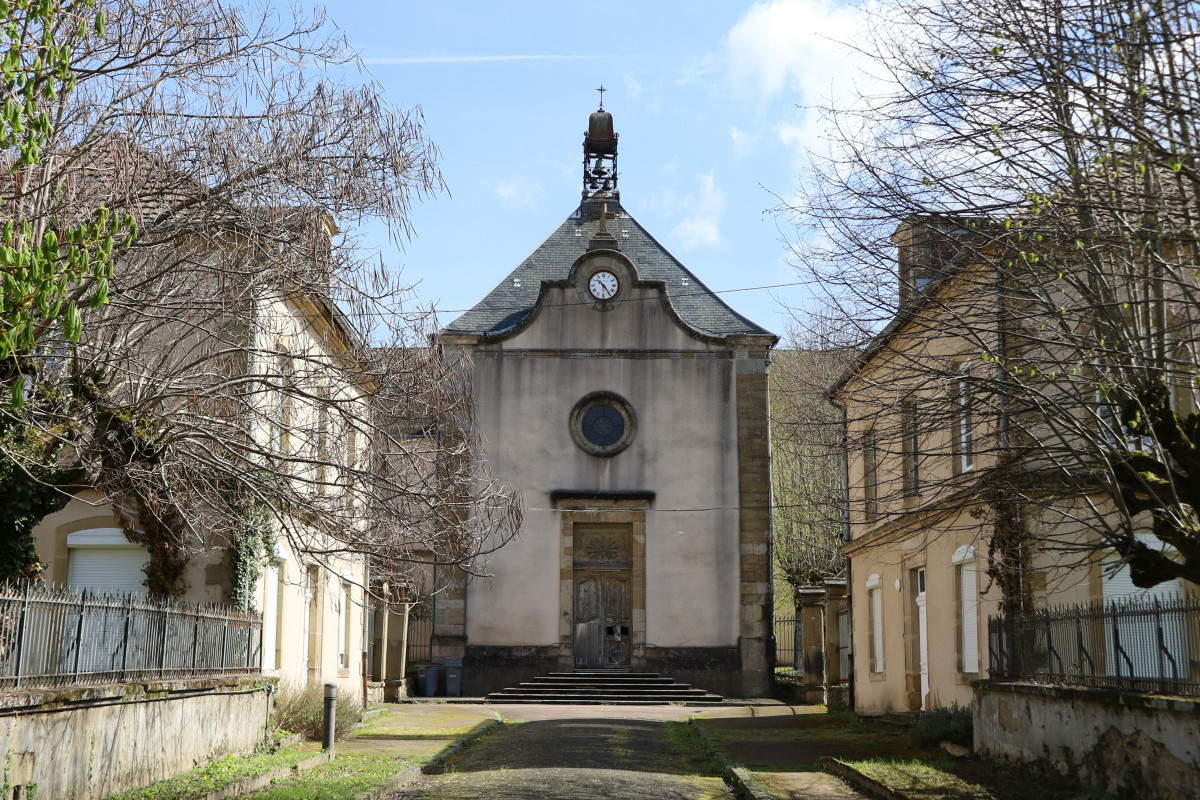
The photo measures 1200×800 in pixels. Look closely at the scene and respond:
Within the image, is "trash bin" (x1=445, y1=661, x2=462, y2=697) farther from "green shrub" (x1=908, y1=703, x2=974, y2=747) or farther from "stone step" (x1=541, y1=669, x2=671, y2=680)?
"green shrub" (x1=908, y1=703, x2=974, y2=747)

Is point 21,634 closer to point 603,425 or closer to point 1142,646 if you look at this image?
point 1142,646

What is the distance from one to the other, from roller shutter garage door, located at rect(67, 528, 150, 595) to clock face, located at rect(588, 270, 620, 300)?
628 inches

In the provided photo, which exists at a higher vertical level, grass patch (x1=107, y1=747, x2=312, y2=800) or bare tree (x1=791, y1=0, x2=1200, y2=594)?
bare tree (x1=791, y1=0, x2=1200, y2=594)

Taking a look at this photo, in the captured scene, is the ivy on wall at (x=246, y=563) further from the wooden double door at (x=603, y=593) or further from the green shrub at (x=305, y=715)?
the wooden double door at (x=603, y=593)

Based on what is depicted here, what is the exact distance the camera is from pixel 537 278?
108ft

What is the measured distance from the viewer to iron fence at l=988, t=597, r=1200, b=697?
945 centimetres

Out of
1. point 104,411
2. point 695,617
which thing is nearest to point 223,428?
point 104,411

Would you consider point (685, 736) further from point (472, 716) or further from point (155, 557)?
point (155, 557)

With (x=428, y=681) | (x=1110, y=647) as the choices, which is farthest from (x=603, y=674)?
(x=1110, y=647)

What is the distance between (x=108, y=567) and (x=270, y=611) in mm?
2679

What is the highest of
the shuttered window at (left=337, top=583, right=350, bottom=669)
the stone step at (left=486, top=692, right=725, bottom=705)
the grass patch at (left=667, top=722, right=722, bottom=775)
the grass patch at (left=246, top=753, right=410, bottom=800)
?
the shuttered window at (left=337, top=583, right=350, bottom=669)

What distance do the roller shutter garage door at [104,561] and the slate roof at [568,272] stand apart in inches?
573

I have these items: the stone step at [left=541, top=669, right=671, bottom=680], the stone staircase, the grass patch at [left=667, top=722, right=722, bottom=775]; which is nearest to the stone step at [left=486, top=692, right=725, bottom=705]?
the stone staircase

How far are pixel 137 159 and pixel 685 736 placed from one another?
12.5 meters
